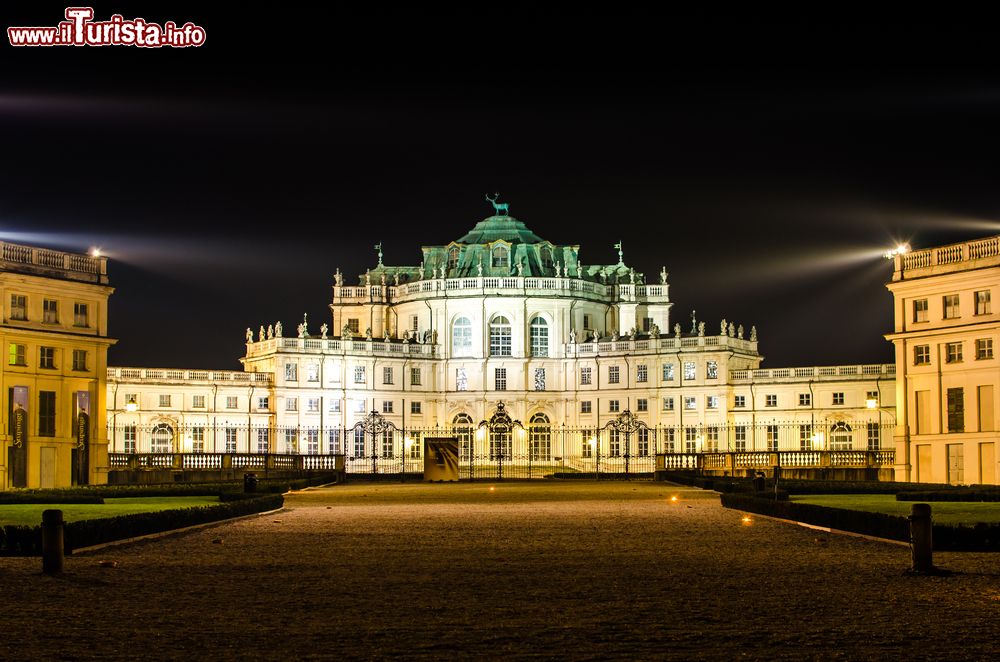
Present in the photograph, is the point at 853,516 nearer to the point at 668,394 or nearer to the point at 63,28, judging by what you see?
the point at 63,28

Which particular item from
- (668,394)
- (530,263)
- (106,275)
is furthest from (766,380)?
(106,275)

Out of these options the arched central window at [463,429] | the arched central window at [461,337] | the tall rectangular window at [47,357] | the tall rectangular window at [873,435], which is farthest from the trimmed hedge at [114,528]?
the arched central window at [461,337]

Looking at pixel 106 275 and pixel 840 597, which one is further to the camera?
pixel 106 275

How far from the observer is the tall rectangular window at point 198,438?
339 ft

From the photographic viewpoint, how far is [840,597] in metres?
18.4

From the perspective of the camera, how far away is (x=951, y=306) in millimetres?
61031

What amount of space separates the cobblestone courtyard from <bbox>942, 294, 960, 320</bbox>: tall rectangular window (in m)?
32.8

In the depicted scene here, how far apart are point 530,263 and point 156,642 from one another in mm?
107156

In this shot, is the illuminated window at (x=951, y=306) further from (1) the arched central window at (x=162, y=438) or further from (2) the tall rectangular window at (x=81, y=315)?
(1) the arched central window at (x=162, y=438)

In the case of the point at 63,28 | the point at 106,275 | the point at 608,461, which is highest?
the point at 63,28

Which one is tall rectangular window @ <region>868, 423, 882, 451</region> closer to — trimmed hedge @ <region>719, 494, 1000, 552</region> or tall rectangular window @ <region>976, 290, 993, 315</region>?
tall rectangular window @ <region>976, 290, 993, 315</region>

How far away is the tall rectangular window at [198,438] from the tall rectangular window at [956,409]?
5734 centimetres

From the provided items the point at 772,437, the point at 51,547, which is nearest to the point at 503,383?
the point at 772,437

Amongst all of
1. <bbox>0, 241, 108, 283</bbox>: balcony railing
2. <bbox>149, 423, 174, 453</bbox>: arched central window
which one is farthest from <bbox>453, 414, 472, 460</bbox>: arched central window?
<bbox>0, 241, 108, 283</bbox>: balcony railing
